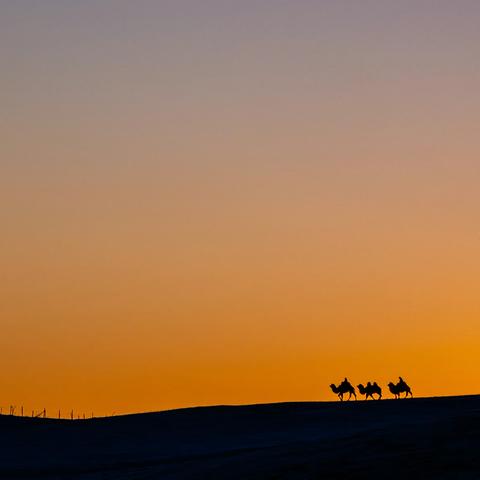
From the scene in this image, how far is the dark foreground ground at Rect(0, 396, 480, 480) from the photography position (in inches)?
1114

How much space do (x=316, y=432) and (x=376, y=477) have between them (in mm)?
11451

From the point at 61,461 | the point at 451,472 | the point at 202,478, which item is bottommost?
the point at 451,472

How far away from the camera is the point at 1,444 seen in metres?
41.1

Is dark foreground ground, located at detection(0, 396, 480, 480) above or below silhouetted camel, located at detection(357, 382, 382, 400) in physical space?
below

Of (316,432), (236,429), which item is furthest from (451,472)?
(236,429)

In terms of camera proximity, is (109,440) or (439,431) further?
(109,440)

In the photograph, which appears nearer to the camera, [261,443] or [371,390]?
[261,443]

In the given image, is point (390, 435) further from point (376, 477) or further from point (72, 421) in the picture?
point (72, 421)

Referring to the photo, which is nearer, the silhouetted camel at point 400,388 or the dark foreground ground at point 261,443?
the dark foreground ground at point 261,443

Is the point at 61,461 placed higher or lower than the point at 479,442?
higher

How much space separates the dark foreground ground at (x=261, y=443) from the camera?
2830cm

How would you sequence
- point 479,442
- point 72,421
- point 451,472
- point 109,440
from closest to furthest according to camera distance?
point 451,472, point 479,442, point 109,440, point 72,421

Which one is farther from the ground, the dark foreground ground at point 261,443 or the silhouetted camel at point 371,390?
the silhouetted camel at point 371,390

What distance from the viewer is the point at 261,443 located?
36.1 metres
